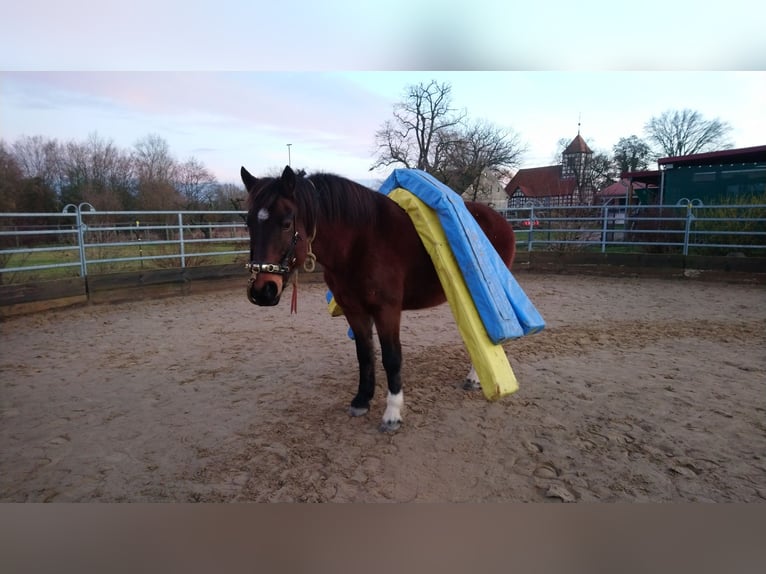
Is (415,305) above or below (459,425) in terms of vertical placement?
above

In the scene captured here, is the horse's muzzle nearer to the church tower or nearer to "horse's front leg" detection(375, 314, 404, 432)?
"horse's front leg" detection(375, 314, 404, 432)

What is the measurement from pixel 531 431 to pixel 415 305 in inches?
44.1

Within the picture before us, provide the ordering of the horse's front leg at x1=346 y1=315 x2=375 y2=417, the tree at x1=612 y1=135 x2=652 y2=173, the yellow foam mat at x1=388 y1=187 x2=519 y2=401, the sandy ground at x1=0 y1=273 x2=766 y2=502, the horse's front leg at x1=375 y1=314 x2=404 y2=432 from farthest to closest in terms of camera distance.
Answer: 1. the tree at x1=612 y1=135 x2=652 y2=173
2. the horse's front leg at x1=346 y1=315 x2=375 y2=417
3. the horse's front leg at x1=375 y1=314 x2=404 y2=432
4. the yellow foam mat at x1=388 y1=187 x2=519 y2=401
5. the sandy ground at x1=0 y1=273 x2=766 y2=502

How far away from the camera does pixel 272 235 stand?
2.02 metres

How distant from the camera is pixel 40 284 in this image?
5570 millimetres

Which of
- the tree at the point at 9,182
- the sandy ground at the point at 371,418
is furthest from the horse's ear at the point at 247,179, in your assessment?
the tree at the point at 9,182

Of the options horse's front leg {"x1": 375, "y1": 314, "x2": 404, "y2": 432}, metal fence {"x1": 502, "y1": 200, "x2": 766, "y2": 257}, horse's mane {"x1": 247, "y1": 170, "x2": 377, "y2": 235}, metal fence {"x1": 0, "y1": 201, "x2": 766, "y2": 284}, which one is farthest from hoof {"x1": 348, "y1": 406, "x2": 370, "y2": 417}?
metal fence {"x1": 502, "y1": 200, "x2": 766, "y2": 257}

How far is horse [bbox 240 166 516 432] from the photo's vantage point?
6.65ft

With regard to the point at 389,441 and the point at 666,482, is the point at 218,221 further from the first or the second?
the point at 666,482

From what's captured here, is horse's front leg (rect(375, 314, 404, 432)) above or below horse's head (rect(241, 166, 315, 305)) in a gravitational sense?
below

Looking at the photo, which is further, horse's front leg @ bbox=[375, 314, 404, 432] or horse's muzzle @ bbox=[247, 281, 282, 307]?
horse's front leg @ bbox=[375, 314, 404, 432]

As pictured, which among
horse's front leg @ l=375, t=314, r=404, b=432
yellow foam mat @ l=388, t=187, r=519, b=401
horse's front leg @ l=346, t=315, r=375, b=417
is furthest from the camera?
horse's front leg @ l=346, t=315, r=375, b=417

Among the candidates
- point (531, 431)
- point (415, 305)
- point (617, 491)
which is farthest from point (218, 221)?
point (617, 491)

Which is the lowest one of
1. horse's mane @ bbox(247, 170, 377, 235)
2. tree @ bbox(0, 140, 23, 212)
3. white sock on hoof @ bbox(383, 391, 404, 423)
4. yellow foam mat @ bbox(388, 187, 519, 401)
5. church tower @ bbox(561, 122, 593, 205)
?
white sock on hoof @ bbox(383, 391, 404, 423)
